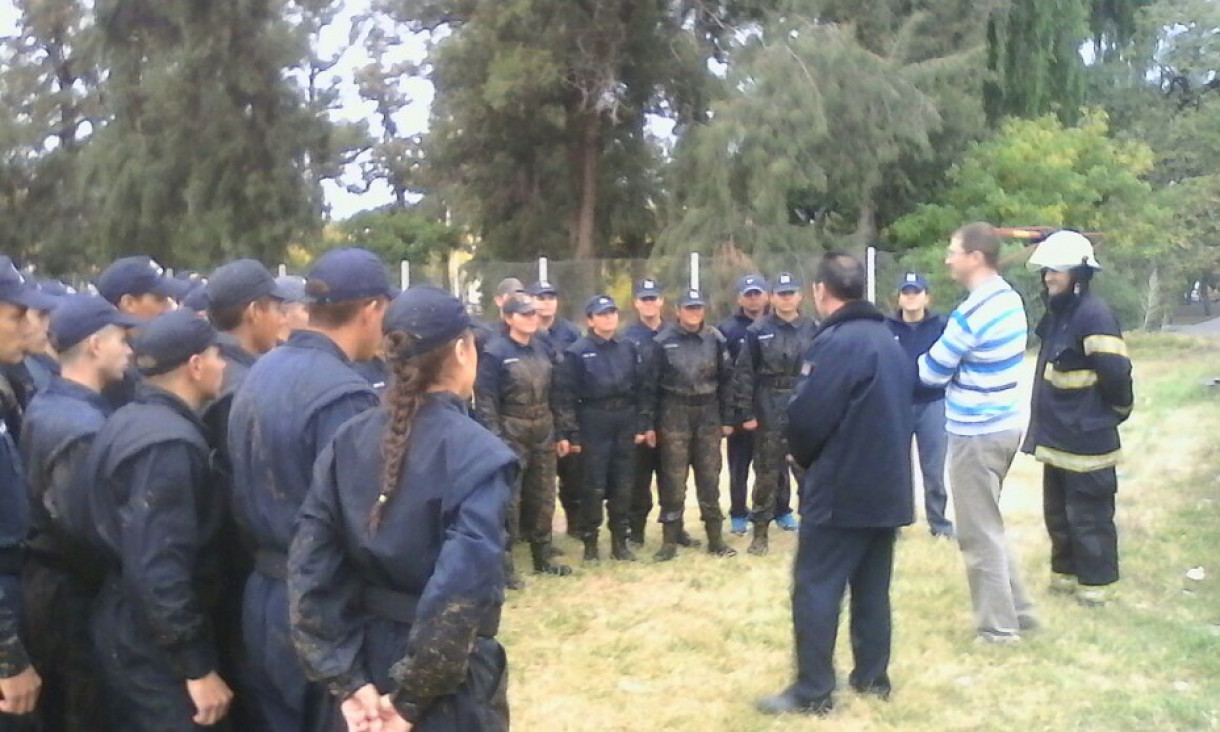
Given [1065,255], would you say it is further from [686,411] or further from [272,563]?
[272,563]

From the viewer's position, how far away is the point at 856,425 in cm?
516

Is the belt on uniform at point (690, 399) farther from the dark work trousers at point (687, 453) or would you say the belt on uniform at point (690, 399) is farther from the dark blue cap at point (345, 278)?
the dark blue cap at point (345, 278)

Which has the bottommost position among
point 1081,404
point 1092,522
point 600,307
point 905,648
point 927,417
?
point 905,648

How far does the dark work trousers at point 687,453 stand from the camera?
8.34m

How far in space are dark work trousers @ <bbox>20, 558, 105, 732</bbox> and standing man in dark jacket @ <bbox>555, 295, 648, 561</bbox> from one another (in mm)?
4479

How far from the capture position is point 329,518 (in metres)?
3.00

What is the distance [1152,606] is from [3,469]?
6.23 metres

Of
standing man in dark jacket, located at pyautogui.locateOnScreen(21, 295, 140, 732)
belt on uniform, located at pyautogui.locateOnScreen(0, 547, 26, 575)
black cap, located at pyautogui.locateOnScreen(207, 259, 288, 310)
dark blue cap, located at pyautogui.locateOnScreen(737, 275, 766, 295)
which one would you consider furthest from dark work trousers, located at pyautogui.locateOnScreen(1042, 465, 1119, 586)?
belt on uniform, located at pyautogui.locateOnScreen(0, 547, 26, 575)

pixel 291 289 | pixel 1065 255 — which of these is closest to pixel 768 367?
pixel 1065 255

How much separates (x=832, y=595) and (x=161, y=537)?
Answer: 295 cm

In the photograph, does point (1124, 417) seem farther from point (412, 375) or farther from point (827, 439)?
point (412, 375)

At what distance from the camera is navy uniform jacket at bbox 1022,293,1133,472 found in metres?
6.73

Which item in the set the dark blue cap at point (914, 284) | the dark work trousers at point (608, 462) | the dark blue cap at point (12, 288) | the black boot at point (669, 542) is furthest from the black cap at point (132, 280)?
the dark blue cap at point (914, 284)

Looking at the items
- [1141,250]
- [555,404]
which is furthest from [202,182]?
[555,404]
